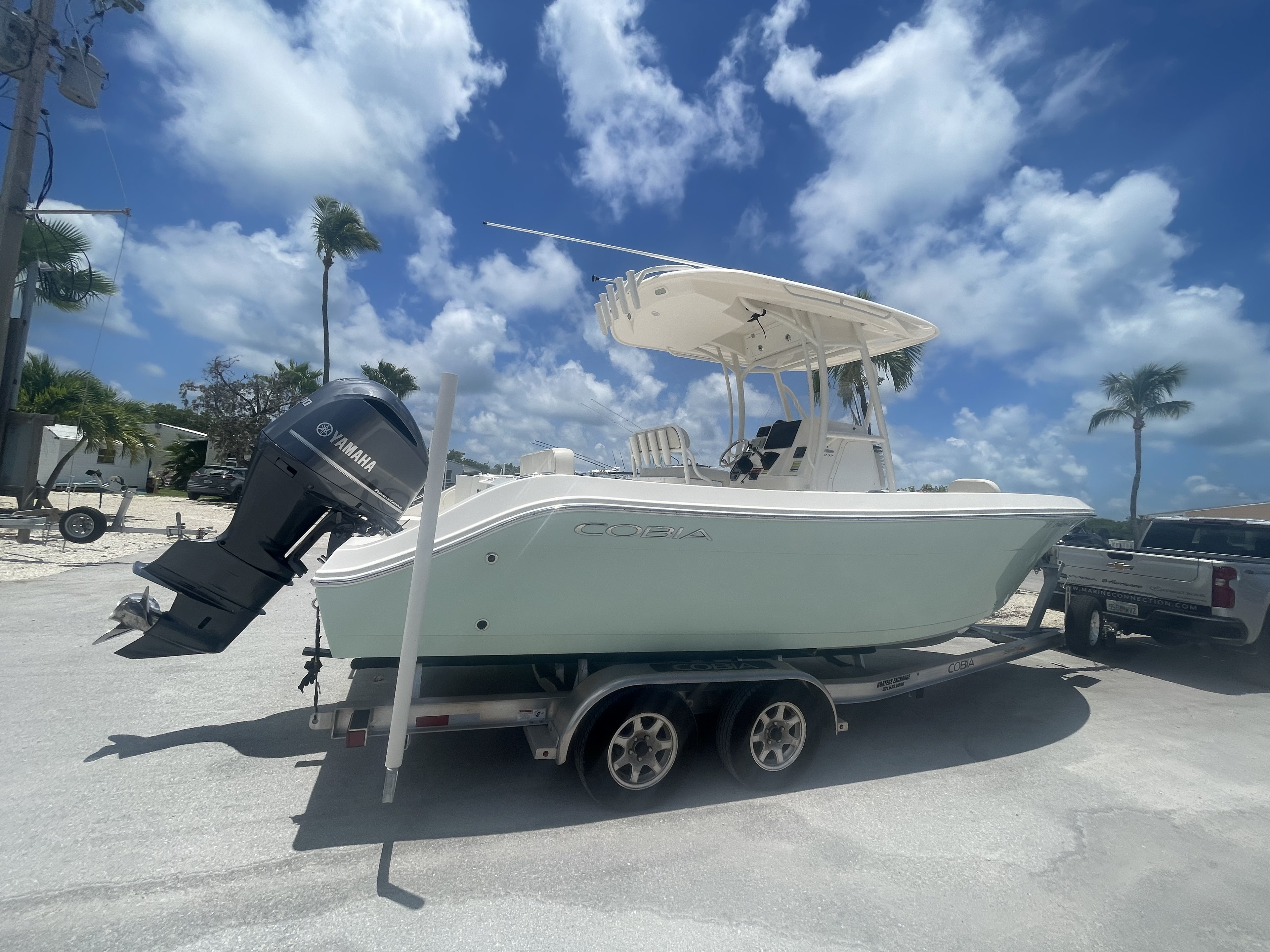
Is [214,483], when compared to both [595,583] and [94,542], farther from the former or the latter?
[595,583]

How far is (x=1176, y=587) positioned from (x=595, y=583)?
236 inches

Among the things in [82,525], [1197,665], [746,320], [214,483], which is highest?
[746,320]

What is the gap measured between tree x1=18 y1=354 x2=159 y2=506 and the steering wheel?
11.9 m

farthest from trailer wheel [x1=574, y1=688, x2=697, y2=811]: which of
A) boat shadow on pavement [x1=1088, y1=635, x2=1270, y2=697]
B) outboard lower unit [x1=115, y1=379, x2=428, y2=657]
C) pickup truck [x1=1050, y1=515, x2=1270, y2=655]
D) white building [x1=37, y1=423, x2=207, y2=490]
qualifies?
white building [x1=37, y1=423, x2=207, y2=490]

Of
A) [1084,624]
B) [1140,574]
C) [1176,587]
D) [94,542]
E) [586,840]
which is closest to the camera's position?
[586,840]

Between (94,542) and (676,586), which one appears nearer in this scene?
(676,586)

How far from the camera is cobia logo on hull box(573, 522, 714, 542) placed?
283 centimetres

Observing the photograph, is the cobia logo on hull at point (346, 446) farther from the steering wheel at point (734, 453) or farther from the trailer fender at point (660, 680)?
the steering wheel at point (734, 453)

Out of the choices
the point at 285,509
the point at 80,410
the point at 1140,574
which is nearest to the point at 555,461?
the point at 285,509

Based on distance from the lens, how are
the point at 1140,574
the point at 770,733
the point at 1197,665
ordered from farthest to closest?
1. the point at 1197,665
2. the point at 1140,574
3. the point at 770,733

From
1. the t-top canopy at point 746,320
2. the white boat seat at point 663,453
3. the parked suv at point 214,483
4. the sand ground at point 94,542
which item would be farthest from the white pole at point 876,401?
the parked suv at point 214,483

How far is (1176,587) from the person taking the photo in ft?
19.3

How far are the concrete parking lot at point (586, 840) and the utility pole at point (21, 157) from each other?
9.12 metres

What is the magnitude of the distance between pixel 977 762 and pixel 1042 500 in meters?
1.73
